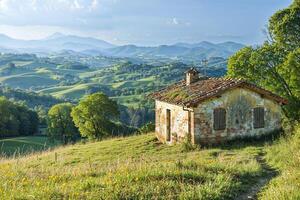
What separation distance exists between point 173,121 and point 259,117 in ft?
18.2

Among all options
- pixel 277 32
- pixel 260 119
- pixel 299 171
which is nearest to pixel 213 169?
pixel 299 171

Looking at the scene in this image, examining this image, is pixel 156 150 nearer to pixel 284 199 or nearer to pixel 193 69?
pixel 193 69

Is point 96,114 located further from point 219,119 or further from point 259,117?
point 219,119

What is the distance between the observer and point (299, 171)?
10469mm

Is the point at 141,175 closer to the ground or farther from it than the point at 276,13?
closer to the ground

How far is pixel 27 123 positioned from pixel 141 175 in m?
83.3

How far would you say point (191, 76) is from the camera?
2939cm

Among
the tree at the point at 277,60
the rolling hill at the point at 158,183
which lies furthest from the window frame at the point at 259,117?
the rolling hill at the point at 158,183

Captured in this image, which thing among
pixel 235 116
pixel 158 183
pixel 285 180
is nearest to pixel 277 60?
pixel 235 116

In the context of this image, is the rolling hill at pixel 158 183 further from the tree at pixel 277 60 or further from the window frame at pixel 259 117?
the tree at pixel 277 60

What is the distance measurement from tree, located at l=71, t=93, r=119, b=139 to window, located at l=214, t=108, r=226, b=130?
33.8m

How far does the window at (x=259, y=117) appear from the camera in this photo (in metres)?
25.6

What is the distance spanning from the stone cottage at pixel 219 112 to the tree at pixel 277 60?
658 centimetres

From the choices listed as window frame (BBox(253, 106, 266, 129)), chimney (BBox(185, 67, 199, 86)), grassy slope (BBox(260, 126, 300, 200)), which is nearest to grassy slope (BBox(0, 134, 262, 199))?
grassy slope (BBox(260, 126, 300, 200))
